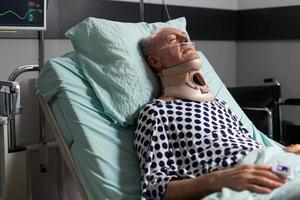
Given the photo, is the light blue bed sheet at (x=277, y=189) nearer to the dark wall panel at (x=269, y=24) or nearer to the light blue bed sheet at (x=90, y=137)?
the light blue bed sheet at (x=90, y=137)

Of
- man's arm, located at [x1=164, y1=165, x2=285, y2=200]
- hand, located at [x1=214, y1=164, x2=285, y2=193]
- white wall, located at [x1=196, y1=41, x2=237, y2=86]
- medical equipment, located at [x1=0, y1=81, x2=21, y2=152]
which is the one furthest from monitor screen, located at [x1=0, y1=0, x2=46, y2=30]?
white wall, located at [x1=196, y1=41, x2=237, y2=86]

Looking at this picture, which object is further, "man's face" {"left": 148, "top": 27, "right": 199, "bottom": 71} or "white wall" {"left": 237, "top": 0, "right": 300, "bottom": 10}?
"white wall" {"left": 237, "top": 0, "right": 300, "bottom": 10}

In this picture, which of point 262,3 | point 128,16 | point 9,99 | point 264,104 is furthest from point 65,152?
point 262,3

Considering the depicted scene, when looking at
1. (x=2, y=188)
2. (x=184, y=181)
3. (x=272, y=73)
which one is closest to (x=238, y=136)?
(x=184, y=181)

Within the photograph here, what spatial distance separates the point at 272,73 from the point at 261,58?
Result: 170 mm

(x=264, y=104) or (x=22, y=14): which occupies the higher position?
(x=22, y=14)

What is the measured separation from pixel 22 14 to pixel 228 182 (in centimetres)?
130

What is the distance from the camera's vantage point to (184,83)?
5.95ft

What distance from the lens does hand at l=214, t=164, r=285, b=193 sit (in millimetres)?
1409

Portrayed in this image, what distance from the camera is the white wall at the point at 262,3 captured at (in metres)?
3.43

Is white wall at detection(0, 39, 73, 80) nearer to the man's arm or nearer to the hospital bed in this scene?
the hospital bed

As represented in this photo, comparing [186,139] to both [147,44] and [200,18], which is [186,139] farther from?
[200,18]

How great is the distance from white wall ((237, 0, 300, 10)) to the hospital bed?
76.9 inches

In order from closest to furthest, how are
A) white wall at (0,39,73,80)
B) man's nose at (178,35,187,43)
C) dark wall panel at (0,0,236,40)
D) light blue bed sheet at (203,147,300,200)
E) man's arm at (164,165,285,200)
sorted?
light blue bed sheet at (203,147,300,200), man's arm at (164,165,285,200), man's nose at (178,35,187,43), white wall at (0,39,73,80), dark wall panel at (0,0,236,40)
